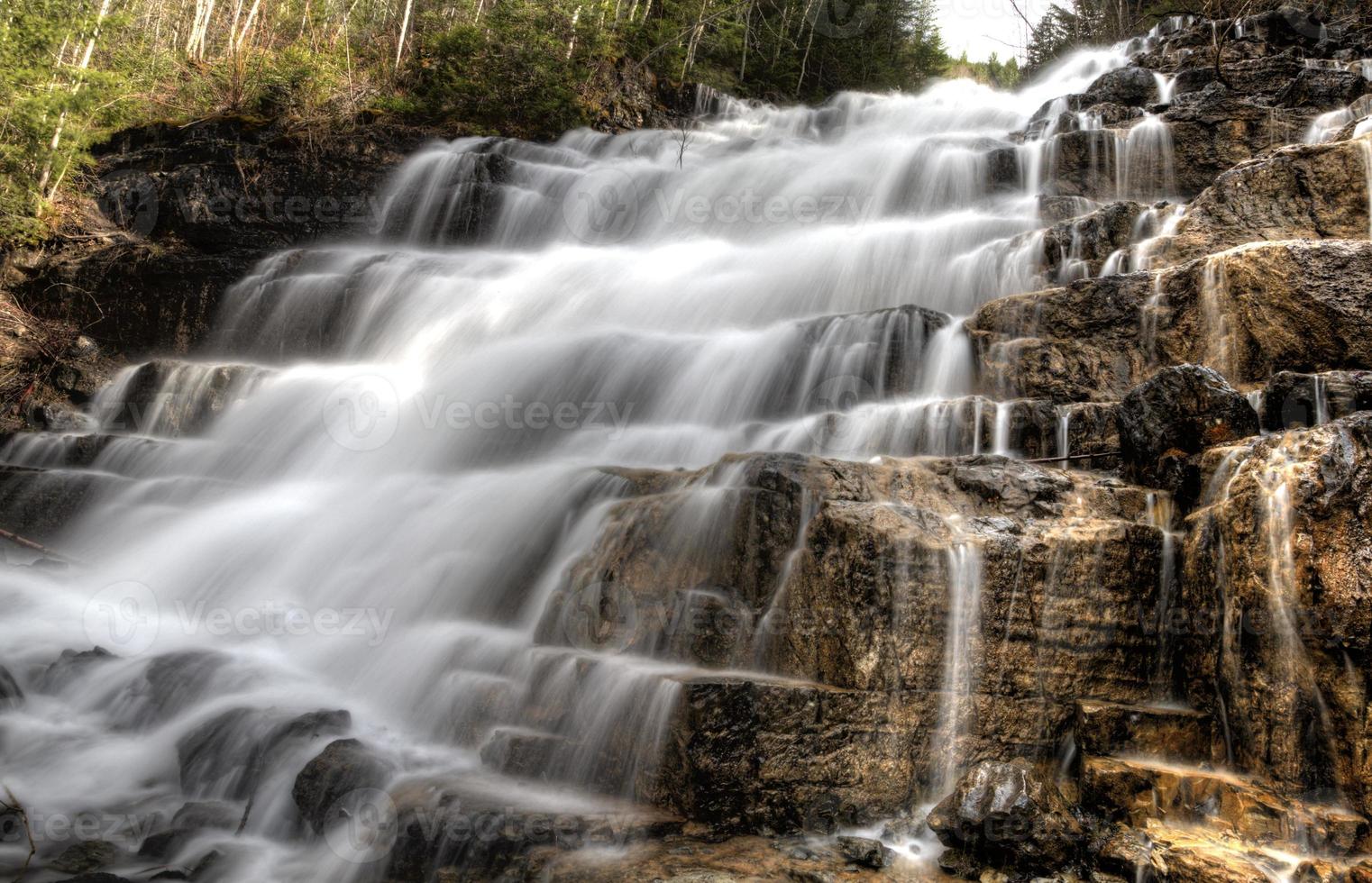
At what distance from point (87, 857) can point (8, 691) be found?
231 cm

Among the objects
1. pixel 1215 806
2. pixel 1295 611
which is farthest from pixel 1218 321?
pixel 1215 806

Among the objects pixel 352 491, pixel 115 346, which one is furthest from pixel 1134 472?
pixel 115 346

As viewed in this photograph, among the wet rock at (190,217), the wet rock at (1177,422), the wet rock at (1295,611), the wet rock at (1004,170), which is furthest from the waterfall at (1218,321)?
the wet rock at (190,217)

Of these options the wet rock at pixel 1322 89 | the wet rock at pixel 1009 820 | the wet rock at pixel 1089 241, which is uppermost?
the wet rock at pixel 1322 89

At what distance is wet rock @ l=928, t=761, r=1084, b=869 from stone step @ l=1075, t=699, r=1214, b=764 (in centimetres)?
41

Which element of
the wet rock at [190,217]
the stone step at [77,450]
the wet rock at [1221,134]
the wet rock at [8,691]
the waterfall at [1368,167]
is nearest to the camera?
the wet rock at [8,691]

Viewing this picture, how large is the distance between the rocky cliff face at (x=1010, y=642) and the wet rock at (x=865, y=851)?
14mm

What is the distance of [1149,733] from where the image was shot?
4.48 meters

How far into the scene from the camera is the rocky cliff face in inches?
158

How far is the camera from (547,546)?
667 centimetres

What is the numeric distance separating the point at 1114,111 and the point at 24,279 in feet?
54.4

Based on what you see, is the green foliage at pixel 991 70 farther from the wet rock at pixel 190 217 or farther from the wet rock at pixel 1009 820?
the wet rock at pixel 1009 820

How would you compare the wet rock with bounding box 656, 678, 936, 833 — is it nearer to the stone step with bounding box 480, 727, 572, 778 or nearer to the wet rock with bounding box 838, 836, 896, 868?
the wet rock with bounding box 838, 836, 896, 868

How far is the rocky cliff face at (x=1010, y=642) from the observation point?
400 cm
